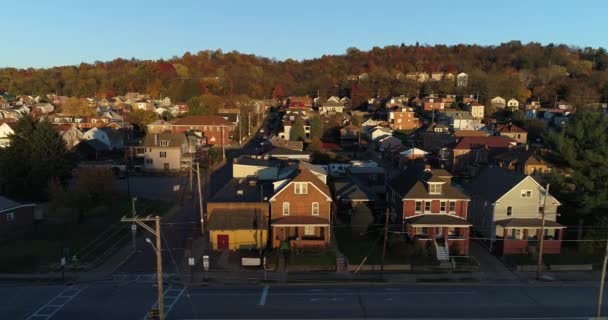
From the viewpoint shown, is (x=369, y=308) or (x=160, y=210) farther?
(x=160, y=210)

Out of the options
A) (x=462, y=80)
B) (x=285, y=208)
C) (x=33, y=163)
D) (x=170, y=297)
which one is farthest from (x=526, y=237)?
(x=462, y=80)

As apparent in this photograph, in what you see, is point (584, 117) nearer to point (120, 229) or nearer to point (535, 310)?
point (535, 310)

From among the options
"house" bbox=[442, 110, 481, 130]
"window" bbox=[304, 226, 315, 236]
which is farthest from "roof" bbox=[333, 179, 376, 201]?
"house" bbox=[442, 110, 481, 130]

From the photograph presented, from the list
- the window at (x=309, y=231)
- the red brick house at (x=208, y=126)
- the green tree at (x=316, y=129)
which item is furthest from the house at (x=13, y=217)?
the green tree at (x=316, y=129)

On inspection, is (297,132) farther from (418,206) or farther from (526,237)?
(526,237)

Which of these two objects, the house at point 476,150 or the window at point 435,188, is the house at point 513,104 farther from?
the window at point 435,188

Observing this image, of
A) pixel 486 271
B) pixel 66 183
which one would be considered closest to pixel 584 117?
pixel 486 271

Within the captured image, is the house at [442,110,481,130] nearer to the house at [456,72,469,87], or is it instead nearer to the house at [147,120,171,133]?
the house at [456,72,469,87]
